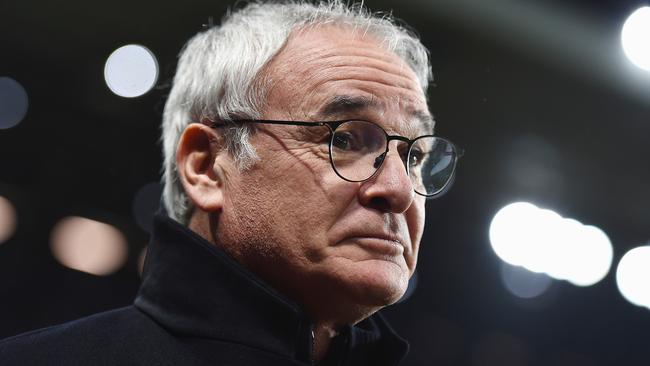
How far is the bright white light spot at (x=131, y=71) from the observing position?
2377 millimetres

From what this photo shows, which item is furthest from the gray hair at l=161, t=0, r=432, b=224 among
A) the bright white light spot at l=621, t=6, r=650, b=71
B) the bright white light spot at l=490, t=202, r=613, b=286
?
the bright white light spot at l=490, t=202, r=613, b=286

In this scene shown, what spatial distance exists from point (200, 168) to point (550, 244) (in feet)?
8.68

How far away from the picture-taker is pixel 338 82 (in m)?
1.44

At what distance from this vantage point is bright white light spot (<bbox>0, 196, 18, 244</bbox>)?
2.23 metres

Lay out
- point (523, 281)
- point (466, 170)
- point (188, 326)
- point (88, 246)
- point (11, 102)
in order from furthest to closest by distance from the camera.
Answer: point (523, 281) → point (466, 170) → point (88, 246) → point (11, 102) → point (188, 326)

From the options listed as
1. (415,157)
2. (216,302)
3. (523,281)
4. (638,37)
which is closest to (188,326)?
(216,302)

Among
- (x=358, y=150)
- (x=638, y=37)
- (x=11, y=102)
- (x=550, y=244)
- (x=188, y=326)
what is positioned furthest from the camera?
(x=550, y=244)

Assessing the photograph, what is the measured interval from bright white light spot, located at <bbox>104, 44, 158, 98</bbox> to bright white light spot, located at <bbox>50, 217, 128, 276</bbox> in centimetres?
46

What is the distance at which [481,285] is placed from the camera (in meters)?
3.86

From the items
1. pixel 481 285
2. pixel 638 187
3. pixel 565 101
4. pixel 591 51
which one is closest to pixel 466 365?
pixel 481 285

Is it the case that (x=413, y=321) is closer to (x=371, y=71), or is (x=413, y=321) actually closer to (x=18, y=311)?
(x=18, y=311)

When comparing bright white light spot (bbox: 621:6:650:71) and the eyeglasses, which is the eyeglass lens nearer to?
the eyeglasses

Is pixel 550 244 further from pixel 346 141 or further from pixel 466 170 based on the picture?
pixel 346 141

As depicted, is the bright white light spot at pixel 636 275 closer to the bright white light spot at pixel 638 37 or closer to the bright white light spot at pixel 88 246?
the bright white light spot at pixel 638 37
